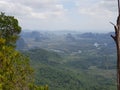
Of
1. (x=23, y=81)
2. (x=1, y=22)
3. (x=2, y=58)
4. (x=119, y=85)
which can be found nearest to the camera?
(x=119, y=85)

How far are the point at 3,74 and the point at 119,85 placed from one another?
1580 cm

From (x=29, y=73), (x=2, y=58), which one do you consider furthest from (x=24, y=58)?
(x=2, y=58)

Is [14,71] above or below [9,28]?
below

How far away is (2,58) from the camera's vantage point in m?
27.1

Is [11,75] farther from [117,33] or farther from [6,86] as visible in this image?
[117,33]

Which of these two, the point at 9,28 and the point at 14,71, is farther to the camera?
the point at 9,28

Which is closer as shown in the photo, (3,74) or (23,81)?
(3,74)

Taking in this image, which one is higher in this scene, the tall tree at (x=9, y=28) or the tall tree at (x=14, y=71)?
the tall tree at (x=9, y=28)

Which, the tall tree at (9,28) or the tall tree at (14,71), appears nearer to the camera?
the tall tree at (14,71)

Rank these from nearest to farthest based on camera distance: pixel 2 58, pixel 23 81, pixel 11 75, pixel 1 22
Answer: pixel 2 58 < pixel 11 75 < pixel 23 81 < pixel 1 22

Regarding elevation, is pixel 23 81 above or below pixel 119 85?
below

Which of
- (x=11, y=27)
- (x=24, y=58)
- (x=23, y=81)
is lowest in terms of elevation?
(x=23, y=81)

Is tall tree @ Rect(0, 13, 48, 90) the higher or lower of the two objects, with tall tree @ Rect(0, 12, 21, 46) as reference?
lower

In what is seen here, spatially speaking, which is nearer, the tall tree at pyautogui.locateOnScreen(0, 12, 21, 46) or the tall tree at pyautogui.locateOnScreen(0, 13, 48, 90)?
the tall tree at pyautogui.locateOnScreen(0, 13, 48, 90)
